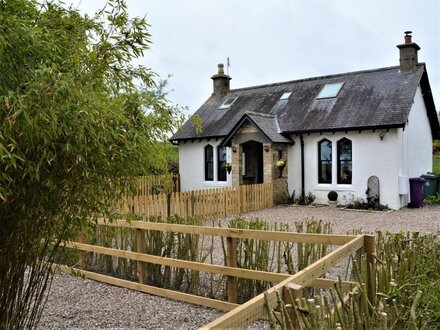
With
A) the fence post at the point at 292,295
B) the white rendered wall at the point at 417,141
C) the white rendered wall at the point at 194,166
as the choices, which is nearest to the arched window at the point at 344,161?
the white rendered wall at the point at 417,141

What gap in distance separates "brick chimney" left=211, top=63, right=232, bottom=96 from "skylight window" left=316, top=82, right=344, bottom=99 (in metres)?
6.18

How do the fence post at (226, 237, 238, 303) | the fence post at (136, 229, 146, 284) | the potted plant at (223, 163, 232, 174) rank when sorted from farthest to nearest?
the potted plant at (223, 163, 232, 174) < the fence post at (136, 229, 146, 284) < the fence post at (226, 237, 238, 303)

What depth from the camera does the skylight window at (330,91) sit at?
17.3 m

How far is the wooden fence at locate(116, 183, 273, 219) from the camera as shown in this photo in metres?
11.2

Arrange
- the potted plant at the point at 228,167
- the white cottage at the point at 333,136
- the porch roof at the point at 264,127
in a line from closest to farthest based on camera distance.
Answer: the white cottage at the point at 333,136 → the porch roof at the point at 264,127 → the potted plant at the point at 228,167

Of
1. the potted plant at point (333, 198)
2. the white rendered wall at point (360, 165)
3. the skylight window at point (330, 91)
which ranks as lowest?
the potted plant at point (333, 198)

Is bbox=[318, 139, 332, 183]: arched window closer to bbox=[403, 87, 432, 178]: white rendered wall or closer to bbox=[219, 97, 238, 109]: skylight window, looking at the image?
bbox=[403, 87, 432, 178]: white rendered wall

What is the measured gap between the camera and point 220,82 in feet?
73.3

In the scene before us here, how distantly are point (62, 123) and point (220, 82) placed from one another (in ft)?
67.3

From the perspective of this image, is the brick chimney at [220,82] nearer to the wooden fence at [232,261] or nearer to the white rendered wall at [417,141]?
the white rendered wall at [417,141]

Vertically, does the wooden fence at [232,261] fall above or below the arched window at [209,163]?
below

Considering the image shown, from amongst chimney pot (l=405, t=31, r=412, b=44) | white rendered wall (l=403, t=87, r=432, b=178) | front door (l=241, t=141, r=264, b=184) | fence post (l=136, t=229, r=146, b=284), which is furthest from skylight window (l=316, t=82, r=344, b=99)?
fence post (l=136, t=229, r=146, b=284)

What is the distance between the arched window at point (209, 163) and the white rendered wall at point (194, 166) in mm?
145

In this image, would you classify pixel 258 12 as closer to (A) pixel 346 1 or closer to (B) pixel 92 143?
(A) pixel 346 1
